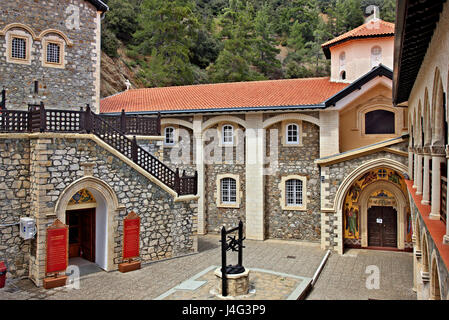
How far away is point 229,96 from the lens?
21094 millimetres

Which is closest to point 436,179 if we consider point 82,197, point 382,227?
point 82,197

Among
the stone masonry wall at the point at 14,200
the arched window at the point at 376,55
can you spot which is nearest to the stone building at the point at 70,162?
the stone masonry wall at the point at 14,200

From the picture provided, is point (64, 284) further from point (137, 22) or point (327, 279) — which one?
point (137, 22)

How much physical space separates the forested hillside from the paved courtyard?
20.0 meters

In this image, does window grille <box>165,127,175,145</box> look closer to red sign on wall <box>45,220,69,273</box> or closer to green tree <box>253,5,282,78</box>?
red sign on wall <box>45,220,69,273</box>

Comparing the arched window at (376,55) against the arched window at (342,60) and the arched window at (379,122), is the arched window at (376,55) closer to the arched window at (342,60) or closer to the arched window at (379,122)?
the arched window at (342,60)

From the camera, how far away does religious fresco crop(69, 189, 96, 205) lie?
42.9ft

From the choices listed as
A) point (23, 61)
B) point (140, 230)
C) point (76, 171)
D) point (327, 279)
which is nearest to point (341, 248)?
point (327, 279)

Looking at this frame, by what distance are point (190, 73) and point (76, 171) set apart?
28464 mm

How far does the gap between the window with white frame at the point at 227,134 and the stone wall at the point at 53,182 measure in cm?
683

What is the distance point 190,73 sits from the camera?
1540 inches

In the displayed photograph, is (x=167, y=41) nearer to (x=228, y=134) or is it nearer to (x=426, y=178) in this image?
(x=228, y=134)

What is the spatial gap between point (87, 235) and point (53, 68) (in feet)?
26.5

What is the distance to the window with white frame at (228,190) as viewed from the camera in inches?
787
